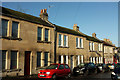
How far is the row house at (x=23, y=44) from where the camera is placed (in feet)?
49.6

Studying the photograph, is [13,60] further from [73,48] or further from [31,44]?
[73,48]

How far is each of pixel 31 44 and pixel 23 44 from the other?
1244 mm

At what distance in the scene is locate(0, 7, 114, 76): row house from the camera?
50.1 ft

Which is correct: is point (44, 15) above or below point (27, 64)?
above

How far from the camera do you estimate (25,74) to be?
1714 cm

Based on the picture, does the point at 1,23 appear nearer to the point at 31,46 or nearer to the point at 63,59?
the point at 31,46

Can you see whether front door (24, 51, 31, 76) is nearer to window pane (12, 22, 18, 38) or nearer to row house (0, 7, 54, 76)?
row house (0, 7, 54, 76)

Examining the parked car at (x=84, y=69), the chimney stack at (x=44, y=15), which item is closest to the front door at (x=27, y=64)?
the parked car at (x=84, y=69)

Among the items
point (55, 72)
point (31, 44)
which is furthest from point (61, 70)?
point (31, 44)

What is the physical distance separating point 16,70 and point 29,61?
227 cm

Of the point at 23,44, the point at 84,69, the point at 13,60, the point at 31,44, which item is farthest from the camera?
the point at 84,69

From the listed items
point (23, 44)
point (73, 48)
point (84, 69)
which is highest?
point (23, 44)

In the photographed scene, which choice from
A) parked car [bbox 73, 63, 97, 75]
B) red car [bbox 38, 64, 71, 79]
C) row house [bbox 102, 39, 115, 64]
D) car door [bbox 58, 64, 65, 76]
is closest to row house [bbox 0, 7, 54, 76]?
red car [bbox 38, 64, 71, 79]

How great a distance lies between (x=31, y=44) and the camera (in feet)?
58.8
